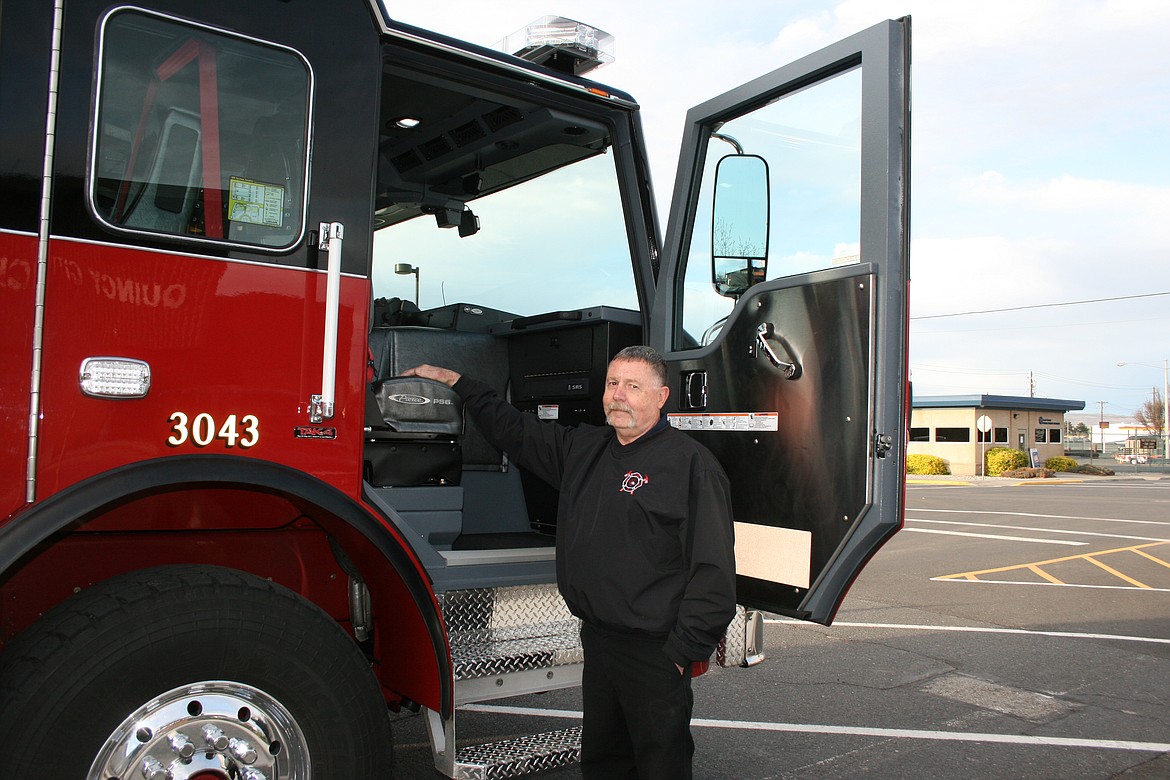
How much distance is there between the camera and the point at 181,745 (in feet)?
7.50

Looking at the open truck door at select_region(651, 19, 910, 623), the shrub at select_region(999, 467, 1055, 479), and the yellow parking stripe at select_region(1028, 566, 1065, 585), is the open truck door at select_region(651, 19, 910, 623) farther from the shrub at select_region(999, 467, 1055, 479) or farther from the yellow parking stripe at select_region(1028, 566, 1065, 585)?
the shrub at select_region(999, 467, 1055, 479)

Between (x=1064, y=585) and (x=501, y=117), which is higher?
(x=501, y=117)

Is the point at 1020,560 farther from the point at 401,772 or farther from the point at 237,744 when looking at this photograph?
the point at 237,744

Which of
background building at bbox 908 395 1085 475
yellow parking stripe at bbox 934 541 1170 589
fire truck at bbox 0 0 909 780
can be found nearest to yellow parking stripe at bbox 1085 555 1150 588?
yellow parking stripe at bbox 934 541 1170 589

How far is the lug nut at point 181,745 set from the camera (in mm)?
2281

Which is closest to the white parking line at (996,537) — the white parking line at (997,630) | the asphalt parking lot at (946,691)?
the asphalt parking lot at (946,691)

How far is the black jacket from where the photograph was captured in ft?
8.98

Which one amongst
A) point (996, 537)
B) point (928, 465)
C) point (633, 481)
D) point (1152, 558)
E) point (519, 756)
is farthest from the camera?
point (928, 465)

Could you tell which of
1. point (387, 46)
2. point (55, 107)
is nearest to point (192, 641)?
point (55, 107)

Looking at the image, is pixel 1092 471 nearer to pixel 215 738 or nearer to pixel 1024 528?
pixel 1024 528

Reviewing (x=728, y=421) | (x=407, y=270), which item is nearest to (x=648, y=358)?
(x=728, y=421)

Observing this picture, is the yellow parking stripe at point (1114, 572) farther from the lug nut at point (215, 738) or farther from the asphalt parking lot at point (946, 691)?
the lug nut at point (215, 738)

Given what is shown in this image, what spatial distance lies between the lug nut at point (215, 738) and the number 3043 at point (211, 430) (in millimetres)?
705

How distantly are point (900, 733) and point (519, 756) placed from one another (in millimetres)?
2468
